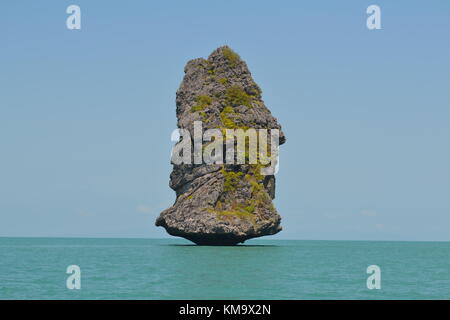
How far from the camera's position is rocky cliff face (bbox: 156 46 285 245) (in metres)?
80.4

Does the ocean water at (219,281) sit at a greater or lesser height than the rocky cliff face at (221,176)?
lesser

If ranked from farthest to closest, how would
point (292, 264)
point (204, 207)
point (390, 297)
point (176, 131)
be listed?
point (176, 131)
point (204, 207)
point (292, 264)
point (390, 297)

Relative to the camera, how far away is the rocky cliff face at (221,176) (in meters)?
80.4

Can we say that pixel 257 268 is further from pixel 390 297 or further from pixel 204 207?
pixel 204 207

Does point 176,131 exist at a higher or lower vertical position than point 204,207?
higher

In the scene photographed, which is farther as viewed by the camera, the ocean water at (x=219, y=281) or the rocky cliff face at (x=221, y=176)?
the rocky cliff face at (x=221, y=176)

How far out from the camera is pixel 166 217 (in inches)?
3290

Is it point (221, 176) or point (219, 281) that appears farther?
point (221, 176)

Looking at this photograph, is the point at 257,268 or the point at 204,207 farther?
the point at 204,207

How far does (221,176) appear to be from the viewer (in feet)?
270

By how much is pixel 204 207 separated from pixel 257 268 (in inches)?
973

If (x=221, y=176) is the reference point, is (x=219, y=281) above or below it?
below
